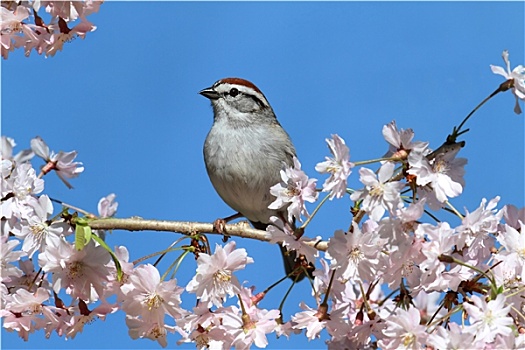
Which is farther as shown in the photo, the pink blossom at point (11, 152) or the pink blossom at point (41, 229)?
A: the pink blossom at point (11, 152)

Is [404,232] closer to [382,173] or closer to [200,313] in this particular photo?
[382,173]

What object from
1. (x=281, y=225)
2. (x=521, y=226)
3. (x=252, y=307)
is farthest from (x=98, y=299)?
(x=521, y=226)

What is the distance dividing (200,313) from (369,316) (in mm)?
812

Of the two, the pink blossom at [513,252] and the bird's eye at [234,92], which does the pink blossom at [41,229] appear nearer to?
the pink blossom at [513,252]

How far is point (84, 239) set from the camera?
9.72ft

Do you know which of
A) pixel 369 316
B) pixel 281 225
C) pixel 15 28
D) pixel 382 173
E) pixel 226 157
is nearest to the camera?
pixel 382 173

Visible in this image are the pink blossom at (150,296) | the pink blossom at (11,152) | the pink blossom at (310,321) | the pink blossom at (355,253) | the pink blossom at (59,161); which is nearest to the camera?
the pink blossom at (355,253)

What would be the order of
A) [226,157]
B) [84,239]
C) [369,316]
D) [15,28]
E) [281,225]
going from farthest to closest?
[226,157] < [15,28] < [369,316] < [281,225] < [84,239]

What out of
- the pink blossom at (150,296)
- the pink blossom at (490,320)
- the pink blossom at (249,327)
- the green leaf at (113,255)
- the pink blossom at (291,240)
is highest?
the pink blossom at (291,240)

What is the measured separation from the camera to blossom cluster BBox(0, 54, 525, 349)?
2.79 m

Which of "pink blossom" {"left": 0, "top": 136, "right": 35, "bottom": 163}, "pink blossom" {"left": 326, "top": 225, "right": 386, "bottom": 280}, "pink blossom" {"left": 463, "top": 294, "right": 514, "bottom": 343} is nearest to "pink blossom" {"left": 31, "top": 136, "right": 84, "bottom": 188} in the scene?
"pink blossom" {"left": 0, "top": 136, "right": 35, "bottom": 163}

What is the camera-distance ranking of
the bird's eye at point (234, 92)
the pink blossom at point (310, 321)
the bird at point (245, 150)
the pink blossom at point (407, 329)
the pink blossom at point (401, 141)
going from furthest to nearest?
the bird's eye at point (234, 92), the bird at point (245, 150), the pink blossom at point (310, 321), the pink blossom at point (401, 141), the pink blossom at point (407, 329)

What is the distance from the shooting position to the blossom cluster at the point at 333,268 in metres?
2.79

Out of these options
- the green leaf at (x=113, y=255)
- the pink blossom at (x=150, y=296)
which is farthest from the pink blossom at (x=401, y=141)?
the green leaf at (x=113, y=255)
